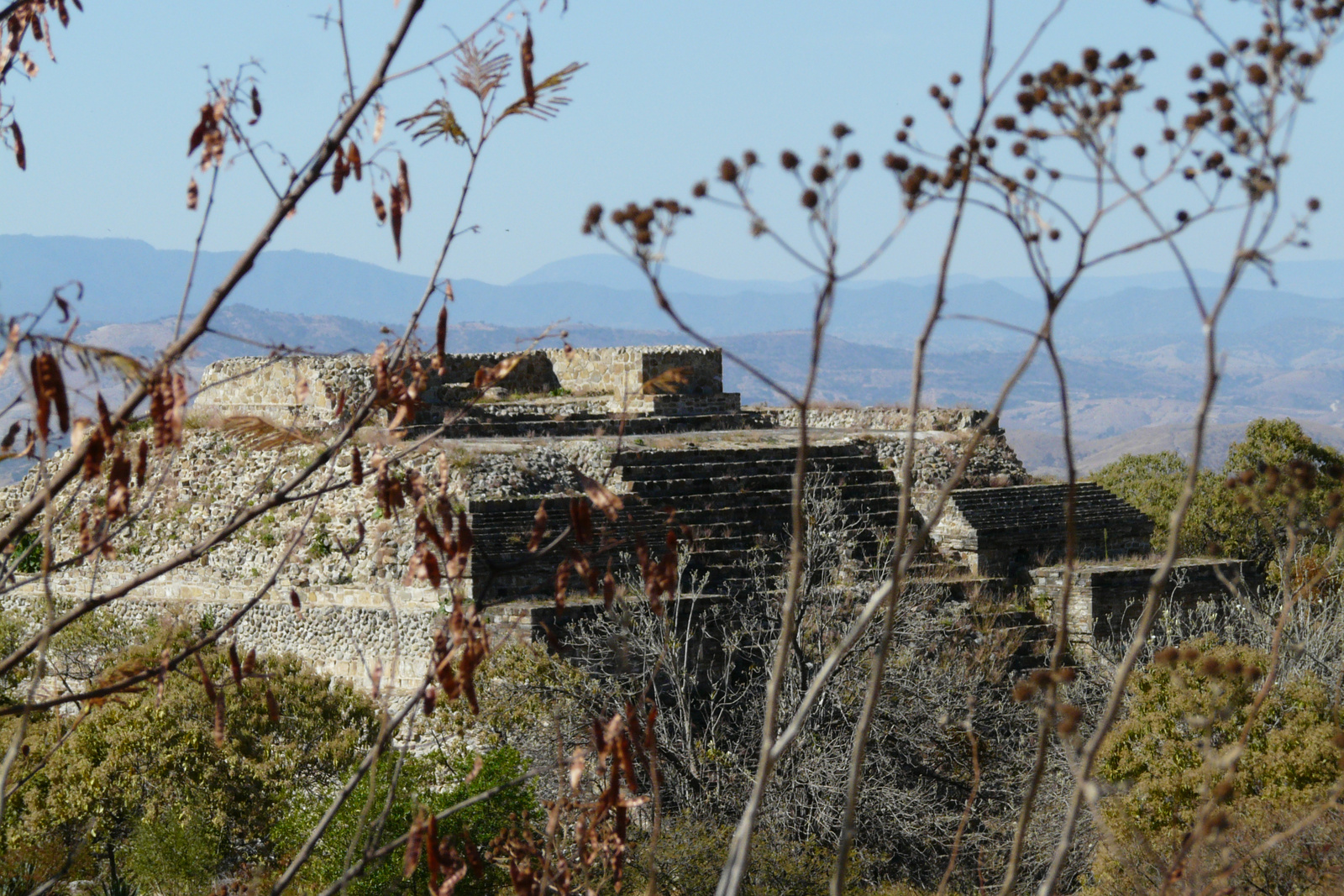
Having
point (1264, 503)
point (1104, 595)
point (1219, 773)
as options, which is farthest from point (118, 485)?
point (1264, 503)

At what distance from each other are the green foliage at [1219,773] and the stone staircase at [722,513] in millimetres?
3284

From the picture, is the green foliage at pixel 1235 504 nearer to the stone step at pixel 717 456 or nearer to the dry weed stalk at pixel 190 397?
the stone step at pixel 717 456

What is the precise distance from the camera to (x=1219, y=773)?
855 centimetres

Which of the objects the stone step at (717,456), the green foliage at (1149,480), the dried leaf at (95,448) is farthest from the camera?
the green foliage at (1149,480)

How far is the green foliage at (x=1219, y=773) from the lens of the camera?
332 inches

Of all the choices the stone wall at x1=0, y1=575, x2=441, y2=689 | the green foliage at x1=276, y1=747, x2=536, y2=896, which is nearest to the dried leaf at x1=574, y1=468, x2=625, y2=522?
the green foliage at x1=276, y1=747, x2=536, y2=896

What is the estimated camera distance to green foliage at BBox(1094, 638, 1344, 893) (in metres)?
8.45

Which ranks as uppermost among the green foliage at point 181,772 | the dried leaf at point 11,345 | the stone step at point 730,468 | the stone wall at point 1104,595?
the dried leaf at point 11,345

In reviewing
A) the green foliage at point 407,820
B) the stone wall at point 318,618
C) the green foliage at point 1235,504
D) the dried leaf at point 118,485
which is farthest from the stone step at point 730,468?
the dried leaf at point 118,485

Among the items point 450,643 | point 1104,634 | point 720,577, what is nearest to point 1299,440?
point 1104,634

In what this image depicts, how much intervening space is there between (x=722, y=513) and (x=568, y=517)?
9.07 feet

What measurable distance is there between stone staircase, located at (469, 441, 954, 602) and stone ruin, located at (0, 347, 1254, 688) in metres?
0.03

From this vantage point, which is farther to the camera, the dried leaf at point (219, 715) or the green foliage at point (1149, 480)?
the green foliage at point (1149, 480)

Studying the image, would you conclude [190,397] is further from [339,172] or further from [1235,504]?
[1235,504]
